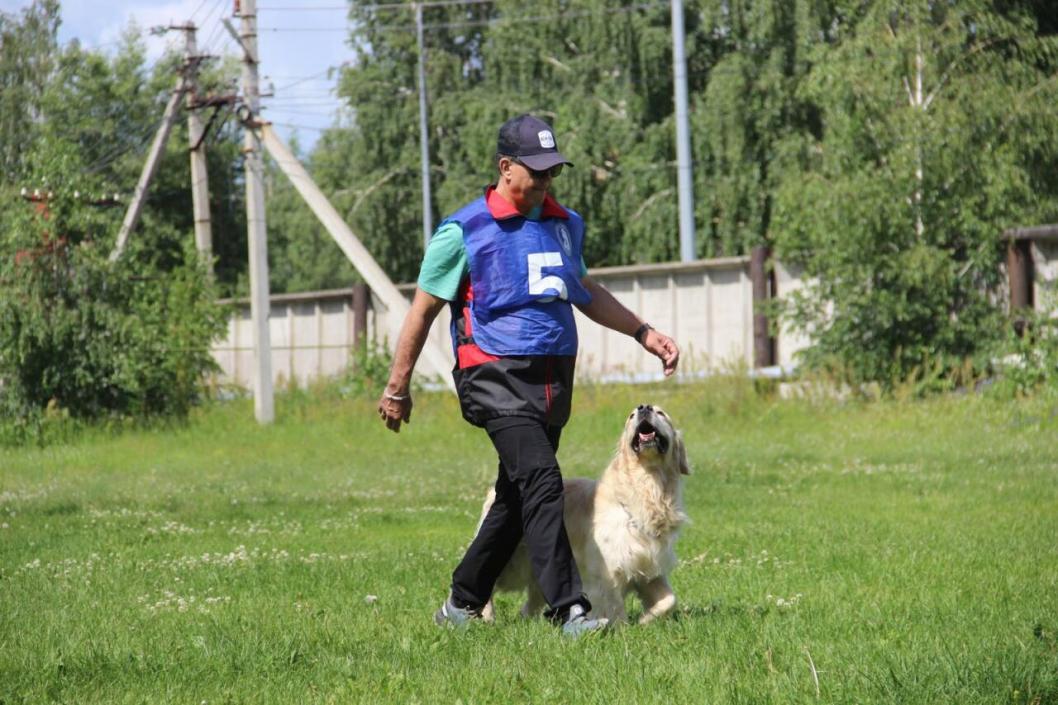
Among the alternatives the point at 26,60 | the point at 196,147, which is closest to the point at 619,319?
the point at 196,147

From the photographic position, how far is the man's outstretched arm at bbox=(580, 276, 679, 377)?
647 cm

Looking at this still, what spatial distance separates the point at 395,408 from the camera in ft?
20.3

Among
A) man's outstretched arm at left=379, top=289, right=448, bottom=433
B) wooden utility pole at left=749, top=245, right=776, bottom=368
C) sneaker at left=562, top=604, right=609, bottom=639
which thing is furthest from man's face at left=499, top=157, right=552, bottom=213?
wooden utility pole at left=749, top=245, right=776, bottom=368

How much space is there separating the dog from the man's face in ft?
3.28

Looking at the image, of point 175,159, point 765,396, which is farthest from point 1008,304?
point 175,159

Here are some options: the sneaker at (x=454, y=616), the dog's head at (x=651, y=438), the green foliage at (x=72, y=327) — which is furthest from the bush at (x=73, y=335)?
the dog's head at (x=651, y=438)

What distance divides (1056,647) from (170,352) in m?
18.2

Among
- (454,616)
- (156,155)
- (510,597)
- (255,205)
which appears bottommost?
(510,597)

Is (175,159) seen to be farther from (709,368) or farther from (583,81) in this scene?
(709,368)

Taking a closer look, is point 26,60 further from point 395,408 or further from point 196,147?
point 395,408

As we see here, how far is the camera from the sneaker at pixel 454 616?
6.39 m

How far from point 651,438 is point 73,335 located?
53.5ft

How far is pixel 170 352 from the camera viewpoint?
22.0m

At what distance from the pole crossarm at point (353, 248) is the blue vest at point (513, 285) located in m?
14.5
